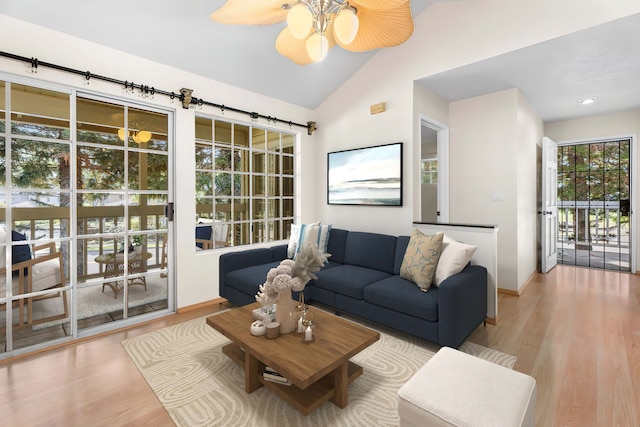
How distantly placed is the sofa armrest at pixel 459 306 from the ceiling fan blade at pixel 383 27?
172cm

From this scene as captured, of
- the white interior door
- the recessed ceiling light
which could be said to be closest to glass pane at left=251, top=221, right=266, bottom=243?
the white interior door

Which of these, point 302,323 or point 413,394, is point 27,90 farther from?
point 413,394

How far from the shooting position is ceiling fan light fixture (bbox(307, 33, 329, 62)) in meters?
1.77

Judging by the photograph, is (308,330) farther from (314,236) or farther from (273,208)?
(273,208)

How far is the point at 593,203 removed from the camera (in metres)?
5.91

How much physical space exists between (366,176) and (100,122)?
2.84 meters

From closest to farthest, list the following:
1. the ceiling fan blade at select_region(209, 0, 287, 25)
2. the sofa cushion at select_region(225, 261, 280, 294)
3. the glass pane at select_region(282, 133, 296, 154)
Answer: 1. the ceiling fan blade at select_region(209, 0, 287, 25)
2. the sofa cushion at select_region(225, 261, 280, 294)
3. the glass pane at select_region(282, 133, 296, 154)

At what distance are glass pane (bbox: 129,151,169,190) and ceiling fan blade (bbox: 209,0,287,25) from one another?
177cm

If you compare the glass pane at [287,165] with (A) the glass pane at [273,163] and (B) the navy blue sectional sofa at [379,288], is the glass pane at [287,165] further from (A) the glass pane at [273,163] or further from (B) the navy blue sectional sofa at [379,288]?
(B) the navy blue sectional sofa at [379,288]

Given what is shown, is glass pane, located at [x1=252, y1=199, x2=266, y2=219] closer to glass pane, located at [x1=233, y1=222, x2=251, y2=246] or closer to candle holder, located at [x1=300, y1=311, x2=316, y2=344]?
glass pane, located at [x1=233, y1=222, x2=251, y2=246]

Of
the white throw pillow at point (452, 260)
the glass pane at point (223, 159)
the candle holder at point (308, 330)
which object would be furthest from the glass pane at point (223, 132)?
the white throw pillow at point (452, 260)

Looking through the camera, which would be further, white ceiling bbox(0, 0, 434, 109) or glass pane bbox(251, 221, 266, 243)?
glass pane bbox(251, 221, 266, 243)

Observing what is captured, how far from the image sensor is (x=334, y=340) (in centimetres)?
180

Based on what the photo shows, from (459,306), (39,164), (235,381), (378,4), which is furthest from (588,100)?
(39,164)
